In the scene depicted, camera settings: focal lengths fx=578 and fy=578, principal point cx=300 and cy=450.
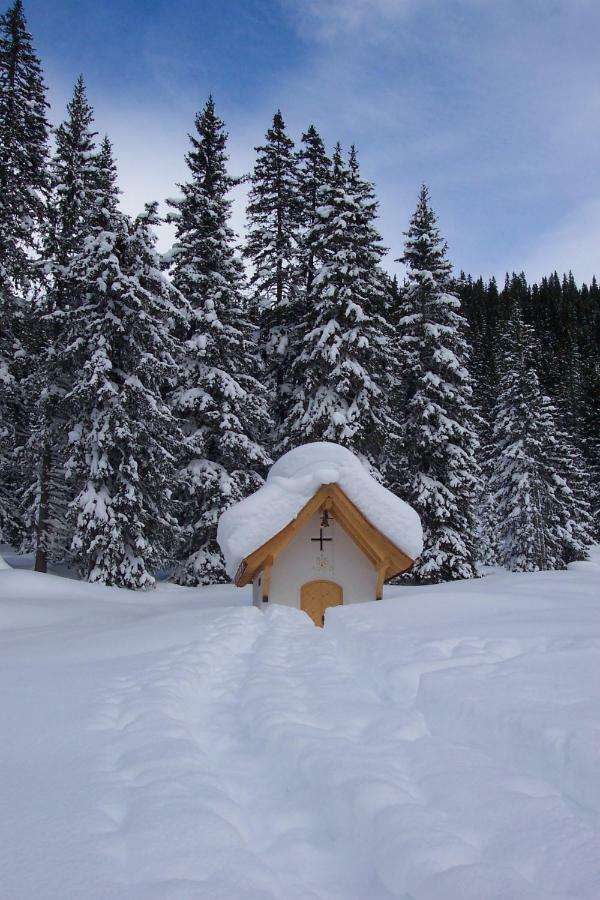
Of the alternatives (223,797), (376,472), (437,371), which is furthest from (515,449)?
(223,797)

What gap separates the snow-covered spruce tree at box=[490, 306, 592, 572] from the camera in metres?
29.7

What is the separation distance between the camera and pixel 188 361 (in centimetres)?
2333

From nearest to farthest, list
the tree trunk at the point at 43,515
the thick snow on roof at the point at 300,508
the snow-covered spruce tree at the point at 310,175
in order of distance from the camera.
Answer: the thick snow on roof at the point at 300,508, the tree trunk at the point at 43,515, the snow-covered spruce tree at the point at 310,175

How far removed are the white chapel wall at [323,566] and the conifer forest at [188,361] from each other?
26.7 ft

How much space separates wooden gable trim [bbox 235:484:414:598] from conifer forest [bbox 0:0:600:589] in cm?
826

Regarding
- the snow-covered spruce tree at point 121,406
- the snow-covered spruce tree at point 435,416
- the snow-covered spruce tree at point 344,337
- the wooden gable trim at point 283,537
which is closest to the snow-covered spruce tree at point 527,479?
the snow-covered spruce tree at point 435,416

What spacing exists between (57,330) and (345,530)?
641 inches

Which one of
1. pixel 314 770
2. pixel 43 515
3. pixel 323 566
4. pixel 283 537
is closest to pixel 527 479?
pixel 323 566

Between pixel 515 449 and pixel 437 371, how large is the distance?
9568 mm

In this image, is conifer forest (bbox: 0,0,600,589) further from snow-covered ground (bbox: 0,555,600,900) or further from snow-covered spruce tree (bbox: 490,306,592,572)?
snow-covered ground (bbox: 0,555,600,900)

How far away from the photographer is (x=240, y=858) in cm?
251

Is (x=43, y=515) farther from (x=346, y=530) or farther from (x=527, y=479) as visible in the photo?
(x=527, y=479)

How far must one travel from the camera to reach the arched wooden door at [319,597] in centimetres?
1227

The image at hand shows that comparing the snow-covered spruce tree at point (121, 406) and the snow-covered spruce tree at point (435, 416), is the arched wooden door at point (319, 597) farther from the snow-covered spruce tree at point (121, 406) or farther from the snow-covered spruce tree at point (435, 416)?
the snow-covered spruce tree at point (435, 416)
